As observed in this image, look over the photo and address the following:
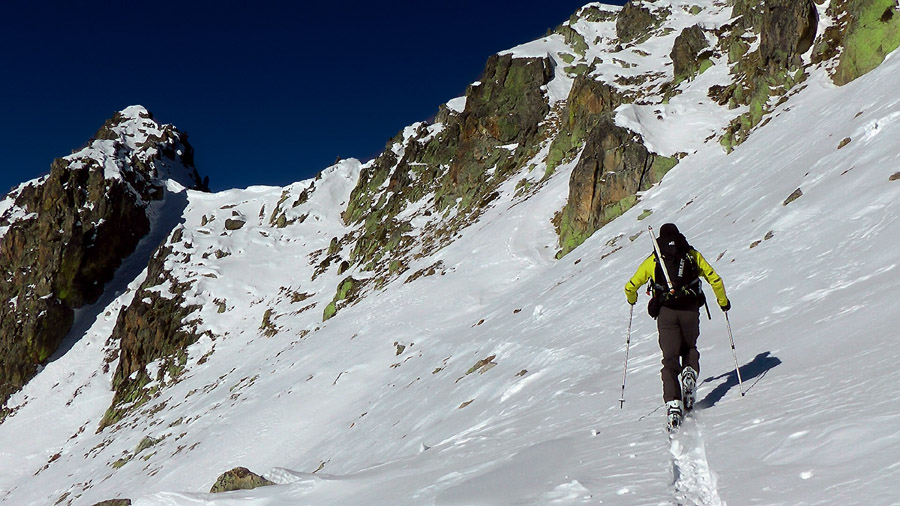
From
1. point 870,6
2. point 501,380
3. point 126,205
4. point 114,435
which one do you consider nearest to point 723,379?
point 501,380

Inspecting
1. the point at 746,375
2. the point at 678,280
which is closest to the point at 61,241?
the point at 678,280

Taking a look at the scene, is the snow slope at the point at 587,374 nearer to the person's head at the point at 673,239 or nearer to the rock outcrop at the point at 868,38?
Answer: the rock outcrop at the point at 868,38

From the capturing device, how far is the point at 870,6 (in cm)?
2111

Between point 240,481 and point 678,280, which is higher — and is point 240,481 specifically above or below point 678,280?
below

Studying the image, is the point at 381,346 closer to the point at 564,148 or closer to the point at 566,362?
the point at 566,362

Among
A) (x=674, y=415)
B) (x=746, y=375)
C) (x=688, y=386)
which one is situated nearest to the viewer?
(x=674, y=415)

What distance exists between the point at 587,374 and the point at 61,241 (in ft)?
251

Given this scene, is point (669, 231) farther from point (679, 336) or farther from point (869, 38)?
point (869, 38)

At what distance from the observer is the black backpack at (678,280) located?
6309 mm

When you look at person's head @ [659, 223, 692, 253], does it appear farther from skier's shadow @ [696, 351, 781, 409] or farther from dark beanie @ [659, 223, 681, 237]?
skier's shadow @ [696, 351, 781, 409]

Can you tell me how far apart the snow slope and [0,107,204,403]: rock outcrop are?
2663 centimetres

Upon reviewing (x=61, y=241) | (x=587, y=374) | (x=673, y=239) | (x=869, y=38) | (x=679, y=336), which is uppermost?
(x=61, y=241)

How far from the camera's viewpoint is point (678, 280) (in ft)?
20.8

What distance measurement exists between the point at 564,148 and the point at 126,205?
62.8 m
